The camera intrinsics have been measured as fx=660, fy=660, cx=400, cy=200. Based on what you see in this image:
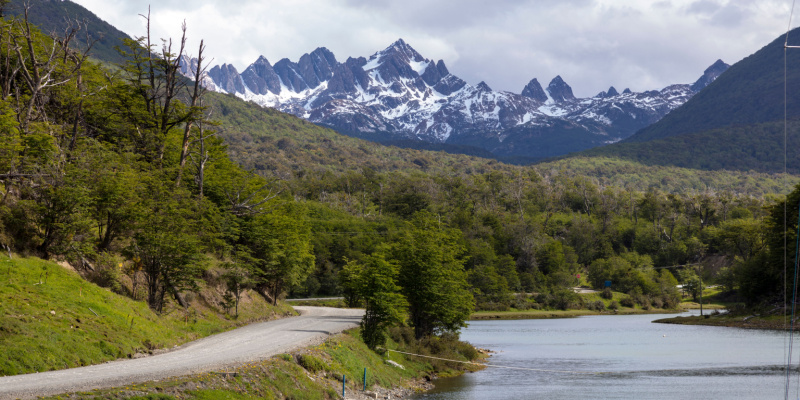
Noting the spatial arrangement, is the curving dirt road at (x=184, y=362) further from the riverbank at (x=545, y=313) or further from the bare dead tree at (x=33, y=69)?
the riverbank at (x=545, y=313)

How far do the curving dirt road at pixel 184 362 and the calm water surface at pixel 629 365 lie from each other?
888cm

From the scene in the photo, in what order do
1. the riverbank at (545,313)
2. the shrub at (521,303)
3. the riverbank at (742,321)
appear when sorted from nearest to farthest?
1. the riverbank at (742,321)
2. the riverbank at (545,313)
3. the shrub at (521,303)

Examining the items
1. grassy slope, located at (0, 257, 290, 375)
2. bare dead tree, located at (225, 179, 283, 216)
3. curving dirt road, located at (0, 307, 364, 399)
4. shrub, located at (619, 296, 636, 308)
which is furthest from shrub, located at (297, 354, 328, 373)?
shrub, located at (619, 296, 636, 308)

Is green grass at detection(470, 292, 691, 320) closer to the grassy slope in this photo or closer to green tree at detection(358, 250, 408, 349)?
green tree at detection(358, 250, 408, 349)

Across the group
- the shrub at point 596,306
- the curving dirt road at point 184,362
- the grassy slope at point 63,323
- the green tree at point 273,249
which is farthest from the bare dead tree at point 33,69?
the shrub at point 596,306

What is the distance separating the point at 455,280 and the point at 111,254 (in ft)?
97.1

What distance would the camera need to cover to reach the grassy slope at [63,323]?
856 inches

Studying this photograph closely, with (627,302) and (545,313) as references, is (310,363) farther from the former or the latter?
(627,302)

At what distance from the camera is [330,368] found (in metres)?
32.2

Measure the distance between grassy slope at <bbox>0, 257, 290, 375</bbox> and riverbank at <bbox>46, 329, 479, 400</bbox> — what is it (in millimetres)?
4310

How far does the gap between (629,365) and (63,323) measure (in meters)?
43.0

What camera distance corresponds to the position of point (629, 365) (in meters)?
53.0

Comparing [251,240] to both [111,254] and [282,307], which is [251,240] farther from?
[111,254]

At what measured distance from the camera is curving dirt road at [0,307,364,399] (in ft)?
61.6
